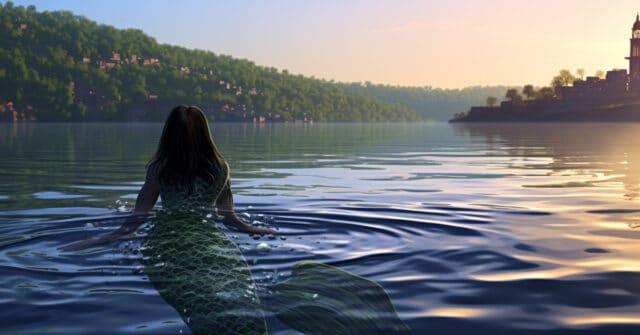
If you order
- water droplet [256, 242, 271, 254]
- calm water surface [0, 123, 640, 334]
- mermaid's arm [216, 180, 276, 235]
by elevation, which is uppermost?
mermaid's arm [216, 180, 276, 235]

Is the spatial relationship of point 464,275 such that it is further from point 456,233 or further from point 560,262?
point 456,233

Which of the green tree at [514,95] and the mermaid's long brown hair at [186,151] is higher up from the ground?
the green tree at [514,95]

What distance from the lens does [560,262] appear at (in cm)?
809

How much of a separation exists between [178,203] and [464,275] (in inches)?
119

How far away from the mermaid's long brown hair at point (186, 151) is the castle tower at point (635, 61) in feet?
553

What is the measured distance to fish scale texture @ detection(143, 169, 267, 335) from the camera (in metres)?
5.26

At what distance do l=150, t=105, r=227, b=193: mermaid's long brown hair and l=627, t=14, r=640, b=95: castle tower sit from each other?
16850cm

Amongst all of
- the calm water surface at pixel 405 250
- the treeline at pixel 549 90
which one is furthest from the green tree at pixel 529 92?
the calm water surface at pixel 405 250

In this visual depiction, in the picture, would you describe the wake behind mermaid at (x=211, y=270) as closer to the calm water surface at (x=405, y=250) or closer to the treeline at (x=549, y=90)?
the calm water surface at (x=405, y=250)

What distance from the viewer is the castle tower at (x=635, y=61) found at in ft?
531

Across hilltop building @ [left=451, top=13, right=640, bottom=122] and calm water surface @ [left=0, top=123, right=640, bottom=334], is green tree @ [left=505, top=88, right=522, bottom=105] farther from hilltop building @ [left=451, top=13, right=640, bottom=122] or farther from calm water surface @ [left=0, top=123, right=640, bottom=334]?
calm water surface @ [left=0, top=123, right=640, bottom=334]

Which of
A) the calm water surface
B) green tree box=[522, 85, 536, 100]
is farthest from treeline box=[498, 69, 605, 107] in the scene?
the calm water surface

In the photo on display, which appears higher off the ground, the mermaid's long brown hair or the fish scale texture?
the mermaid's long brown hair

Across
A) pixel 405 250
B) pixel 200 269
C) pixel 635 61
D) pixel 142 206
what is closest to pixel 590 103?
pixel 635 61
